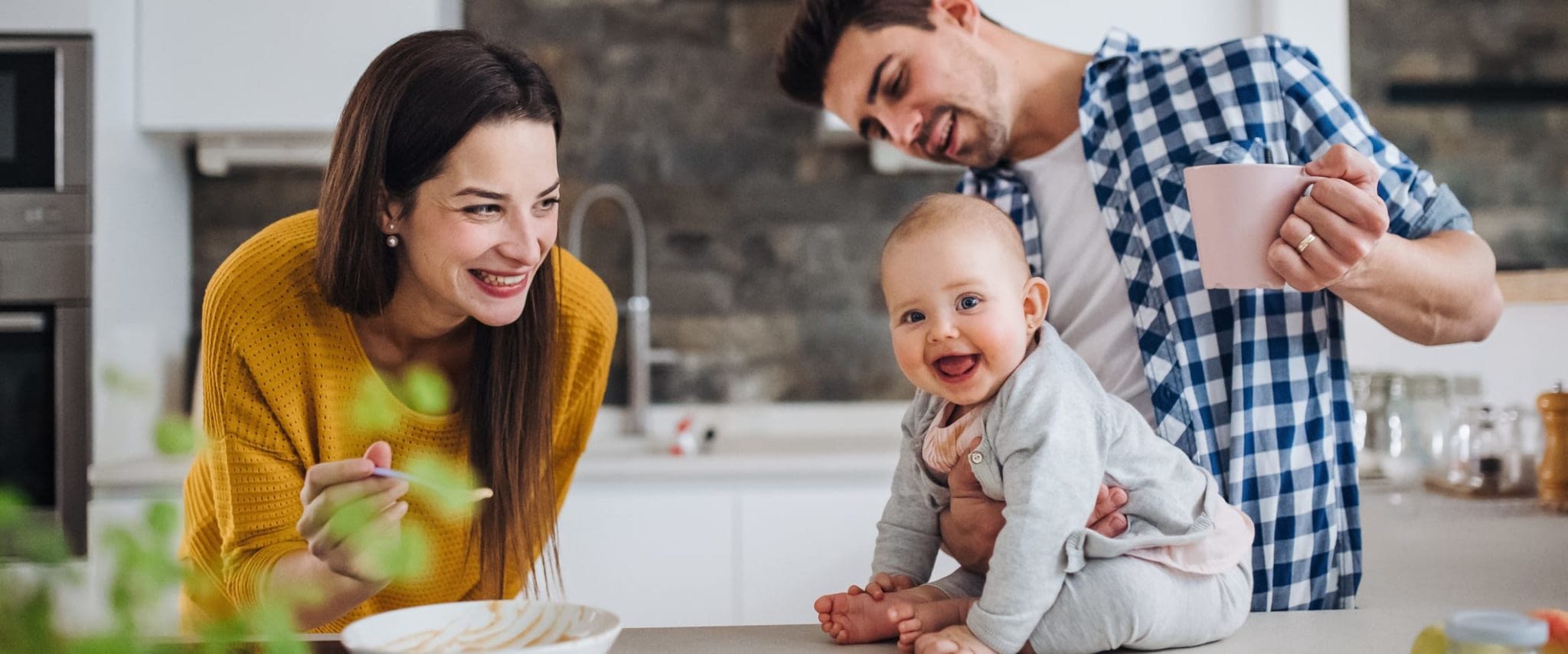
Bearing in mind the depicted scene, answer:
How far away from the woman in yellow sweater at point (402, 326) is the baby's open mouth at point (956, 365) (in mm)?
499

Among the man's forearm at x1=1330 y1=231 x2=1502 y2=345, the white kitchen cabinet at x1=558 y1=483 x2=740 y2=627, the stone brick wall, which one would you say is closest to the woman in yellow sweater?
the man's forearm at x1=1330 y1=231 x2=1502 y2=345

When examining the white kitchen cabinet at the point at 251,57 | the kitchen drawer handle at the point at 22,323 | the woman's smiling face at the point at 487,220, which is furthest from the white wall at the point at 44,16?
the woman's smiling face at the point at 487,220

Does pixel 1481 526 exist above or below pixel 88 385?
below

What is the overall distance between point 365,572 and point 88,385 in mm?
2240

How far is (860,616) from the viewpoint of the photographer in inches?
42.9

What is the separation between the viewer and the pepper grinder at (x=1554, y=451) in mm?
1863

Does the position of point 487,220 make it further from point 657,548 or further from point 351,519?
point 657,548

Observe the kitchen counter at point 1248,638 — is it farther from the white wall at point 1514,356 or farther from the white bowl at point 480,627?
the white wall at point 1514,356

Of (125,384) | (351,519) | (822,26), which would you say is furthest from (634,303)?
(125,384)

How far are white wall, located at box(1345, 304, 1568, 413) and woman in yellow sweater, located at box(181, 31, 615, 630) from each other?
1.63 m

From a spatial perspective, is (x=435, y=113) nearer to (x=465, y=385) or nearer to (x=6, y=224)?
(x=465, y=385)

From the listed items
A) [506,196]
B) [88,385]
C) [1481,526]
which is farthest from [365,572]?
[88,385]

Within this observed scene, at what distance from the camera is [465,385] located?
155 centimetres

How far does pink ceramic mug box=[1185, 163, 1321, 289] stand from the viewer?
102 centimetres
